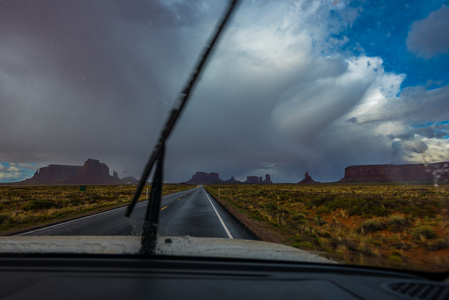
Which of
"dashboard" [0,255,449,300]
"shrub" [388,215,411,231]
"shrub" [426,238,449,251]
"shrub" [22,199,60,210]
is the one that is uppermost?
"dashboard" [0,255,449,300]

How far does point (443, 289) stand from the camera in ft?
6.93

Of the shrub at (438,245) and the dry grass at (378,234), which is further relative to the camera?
the shrub at (438,245)

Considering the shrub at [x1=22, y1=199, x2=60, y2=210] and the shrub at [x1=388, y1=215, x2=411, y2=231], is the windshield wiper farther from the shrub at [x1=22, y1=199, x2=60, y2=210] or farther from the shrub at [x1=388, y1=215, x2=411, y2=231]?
the shrub at [x1=22, y1=199, x2=60, y2=210]

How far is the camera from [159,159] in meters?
2.66

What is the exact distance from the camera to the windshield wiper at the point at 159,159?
2.05 m

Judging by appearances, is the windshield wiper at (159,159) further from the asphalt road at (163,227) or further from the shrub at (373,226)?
the shrub at (373,226)

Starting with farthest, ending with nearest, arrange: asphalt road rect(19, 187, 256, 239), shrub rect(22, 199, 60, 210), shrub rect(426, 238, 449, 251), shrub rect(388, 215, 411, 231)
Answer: shrub rect(22, 199, 60, 210), shrub rect(388, 215, 411, 231), asphalt road rect(19, 187, 256, 239), shrub rect(426, 238, 449, 251)

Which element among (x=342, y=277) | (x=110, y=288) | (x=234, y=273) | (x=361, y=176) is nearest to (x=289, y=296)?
(x=234, y=273)

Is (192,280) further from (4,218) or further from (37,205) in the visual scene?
(37,205)

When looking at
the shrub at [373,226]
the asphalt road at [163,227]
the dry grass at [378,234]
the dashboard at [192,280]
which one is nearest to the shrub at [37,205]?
the asphalt road at [163,227]

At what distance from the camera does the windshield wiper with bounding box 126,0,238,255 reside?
2055mm

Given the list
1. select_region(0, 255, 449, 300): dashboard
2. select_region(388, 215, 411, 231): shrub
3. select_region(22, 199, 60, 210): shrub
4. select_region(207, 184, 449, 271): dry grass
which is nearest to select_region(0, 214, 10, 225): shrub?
select_region(22, 199, 60, 210): shrub

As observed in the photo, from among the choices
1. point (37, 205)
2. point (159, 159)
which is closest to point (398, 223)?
point (159, 159)

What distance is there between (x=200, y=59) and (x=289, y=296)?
2253 mm
